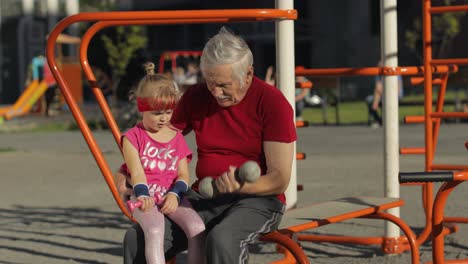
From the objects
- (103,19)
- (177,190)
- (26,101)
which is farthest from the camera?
(26,101)

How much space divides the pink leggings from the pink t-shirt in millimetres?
137

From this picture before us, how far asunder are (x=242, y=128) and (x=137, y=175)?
466 millimetres

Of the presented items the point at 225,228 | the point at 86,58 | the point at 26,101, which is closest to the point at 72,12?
the point at 26,101

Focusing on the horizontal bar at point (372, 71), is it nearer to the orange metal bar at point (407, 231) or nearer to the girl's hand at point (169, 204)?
the orange metal bar at point (407, 231)

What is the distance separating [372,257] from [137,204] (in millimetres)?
2644

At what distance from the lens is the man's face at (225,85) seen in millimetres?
4086

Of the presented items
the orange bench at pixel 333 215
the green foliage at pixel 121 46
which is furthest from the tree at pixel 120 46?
the orange bench at pixel 333 215

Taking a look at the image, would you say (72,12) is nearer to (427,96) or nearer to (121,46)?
(121,46)

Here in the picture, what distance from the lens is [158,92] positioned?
172 inches

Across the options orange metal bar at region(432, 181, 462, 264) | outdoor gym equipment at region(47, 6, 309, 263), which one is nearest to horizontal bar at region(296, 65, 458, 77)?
outdoor gym equipment at region(47, 6, 309, 263)

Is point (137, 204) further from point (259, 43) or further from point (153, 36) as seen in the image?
point (153, 36)

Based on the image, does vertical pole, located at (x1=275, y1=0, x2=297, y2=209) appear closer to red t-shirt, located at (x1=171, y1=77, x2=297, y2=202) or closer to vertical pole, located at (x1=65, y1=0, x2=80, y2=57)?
red t-shirt, located at (x1=171, y1=77, x2=297, y2=202)

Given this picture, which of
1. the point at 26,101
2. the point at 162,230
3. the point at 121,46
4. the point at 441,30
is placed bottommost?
the point at 26,101

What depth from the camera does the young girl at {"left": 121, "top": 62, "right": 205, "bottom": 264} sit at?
4.27 m
